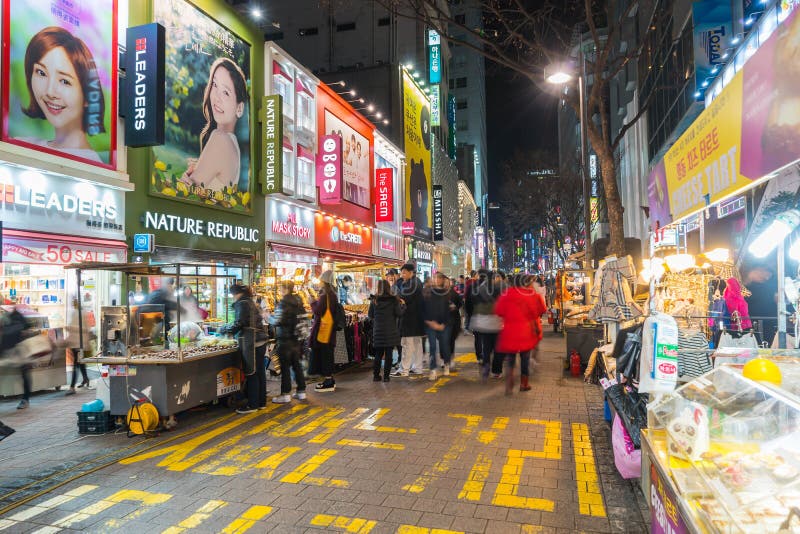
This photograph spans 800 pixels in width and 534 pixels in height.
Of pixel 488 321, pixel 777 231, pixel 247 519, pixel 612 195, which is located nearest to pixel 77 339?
pixel 247 519

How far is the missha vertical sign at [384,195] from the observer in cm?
2384

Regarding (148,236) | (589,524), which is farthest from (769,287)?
(148,236)

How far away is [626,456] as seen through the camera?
15.0 feet

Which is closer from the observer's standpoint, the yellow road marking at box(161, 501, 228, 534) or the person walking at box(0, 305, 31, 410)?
the yellow road marking at box(161, 501, 228, 534)

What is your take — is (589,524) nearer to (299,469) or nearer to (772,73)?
(299,469)

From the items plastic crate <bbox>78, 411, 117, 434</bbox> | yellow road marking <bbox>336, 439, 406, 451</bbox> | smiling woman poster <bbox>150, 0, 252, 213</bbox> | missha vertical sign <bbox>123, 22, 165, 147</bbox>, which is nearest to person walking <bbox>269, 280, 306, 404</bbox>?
yellow road marking <bbox>336, 439, 406, 451</bbox>

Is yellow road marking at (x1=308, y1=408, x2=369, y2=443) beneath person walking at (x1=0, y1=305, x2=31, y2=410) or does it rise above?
beneath

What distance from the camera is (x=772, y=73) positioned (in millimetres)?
3977

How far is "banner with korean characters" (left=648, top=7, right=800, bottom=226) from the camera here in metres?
3.72

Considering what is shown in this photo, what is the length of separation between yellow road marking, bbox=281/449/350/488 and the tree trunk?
9.46 meters

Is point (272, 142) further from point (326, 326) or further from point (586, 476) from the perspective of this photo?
point (586, 476)

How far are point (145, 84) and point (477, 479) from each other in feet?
31.3

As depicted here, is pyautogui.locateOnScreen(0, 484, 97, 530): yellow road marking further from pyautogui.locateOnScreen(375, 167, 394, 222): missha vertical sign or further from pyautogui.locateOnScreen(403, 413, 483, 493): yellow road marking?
pyautogui.locateOnScreen(375, 167, 394, 222): missha vertical sign

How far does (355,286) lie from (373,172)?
7938 millimetres
